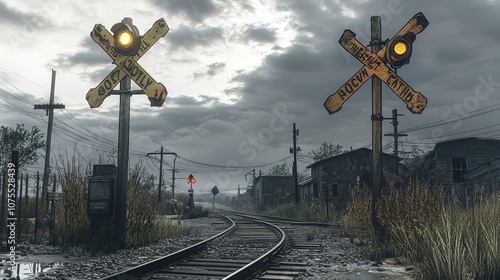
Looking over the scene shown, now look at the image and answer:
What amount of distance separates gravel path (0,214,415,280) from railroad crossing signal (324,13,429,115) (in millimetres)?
2857

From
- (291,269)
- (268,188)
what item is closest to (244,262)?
(291,269)

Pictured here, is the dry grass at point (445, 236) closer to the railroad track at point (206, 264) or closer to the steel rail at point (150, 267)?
the railroad track at point (206, 264)

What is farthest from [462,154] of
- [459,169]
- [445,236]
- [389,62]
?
[445,236]

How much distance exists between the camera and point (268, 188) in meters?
58.8

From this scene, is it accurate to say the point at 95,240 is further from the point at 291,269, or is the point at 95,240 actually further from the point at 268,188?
the point at 268,188

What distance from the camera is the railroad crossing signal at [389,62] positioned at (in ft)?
25.8

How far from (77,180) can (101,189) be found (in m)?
0.89

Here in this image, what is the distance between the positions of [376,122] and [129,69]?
5.36 metres

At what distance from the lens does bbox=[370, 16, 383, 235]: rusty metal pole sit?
30.5 feet

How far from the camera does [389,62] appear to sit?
8.05 m

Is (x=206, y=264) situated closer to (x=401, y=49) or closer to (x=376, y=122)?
(x=376, y=122)

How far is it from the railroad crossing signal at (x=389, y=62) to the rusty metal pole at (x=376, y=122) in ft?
1.53

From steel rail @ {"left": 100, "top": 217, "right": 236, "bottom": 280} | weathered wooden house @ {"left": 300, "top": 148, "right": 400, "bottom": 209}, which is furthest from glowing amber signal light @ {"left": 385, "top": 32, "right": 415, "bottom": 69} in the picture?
weathered wooden house @ {"left": 300, "top": 148, "right": 400, "bottom": 209}

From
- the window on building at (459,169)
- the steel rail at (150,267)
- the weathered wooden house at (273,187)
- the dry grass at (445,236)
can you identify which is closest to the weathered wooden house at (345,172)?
the window on building at (459,169)
